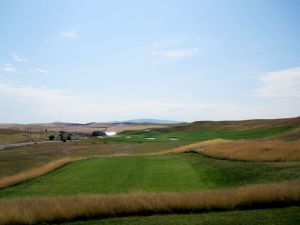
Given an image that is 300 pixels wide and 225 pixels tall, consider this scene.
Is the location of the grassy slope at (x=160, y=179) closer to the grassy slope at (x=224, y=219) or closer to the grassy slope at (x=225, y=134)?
the grassy slope at (x=224, y=219)

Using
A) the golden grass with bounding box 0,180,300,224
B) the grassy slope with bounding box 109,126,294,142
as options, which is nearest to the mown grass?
the grassy slope with bounding box 109,126,294,142

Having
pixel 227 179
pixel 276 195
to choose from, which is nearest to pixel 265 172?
pixel 227 179

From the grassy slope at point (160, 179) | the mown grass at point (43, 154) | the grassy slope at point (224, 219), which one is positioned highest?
the grassy slope at point (224, 219)

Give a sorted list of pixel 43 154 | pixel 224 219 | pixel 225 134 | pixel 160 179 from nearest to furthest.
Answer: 1. pixel 224 219
2. pixel 160 179
3. pixel 43 154
4. pixel 225 134

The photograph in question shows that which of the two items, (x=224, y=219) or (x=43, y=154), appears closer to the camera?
(x=224, y=219)

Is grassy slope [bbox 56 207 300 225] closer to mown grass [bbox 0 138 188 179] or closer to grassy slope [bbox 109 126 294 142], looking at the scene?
mown grass [bbox 0 138 188 179]

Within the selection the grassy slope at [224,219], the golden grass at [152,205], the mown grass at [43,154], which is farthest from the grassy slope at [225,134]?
the grassy slope at [224,219]

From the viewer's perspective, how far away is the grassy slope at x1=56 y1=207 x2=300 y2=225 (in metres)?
10.2

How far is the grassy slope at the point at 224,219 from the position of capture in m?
10.2

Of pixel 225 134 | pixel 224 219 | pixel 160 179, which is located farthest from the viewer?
pixel 225 134

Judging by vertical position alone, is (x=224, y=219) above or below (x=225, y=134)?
below

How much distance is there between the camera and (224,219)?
10.7 metres

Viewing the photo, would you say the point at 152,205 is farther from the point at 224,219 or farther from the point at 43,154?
the point at 43,154

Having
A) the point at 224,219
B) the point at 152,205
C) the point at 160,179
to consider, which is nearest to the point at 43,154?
the point at 160,179
